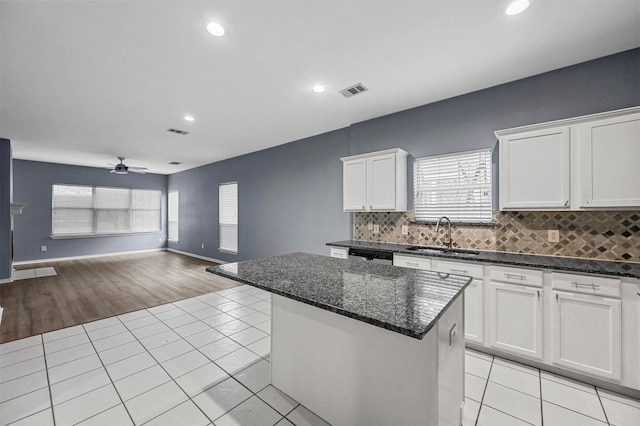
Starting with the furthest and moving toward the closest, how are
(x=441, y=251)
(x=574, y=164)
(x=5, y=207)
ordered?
(x=5, y=207), (x=441, y=251), (x=574, y=164)

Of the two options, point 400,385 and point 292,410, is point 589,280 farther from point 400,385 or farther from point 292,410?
point 292,410

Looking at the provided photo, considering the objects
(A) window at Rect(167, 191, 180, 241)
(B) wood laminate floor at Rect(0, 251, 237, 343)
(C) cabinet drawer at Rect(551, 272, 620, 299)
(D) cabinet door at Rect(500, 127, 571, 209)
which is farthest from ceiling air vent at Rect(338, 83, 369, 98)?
(A) window at Rect(167, 191, 180, 241)

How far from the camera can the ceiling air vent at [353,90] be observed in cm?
306

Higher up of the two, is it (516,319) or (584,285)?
(584,285)

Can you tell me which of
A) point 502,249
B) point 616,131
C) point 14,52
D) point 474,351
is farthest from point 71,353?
point 616,131

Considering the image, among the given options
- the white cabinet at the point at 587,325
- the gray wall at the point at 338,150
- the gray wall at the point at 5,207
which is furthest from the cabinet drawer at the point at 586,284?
the gray wall at the point at 5,207

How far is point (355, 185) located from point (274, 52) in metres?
2.02

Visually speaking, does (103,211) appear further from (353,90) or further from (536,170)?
(536,170)

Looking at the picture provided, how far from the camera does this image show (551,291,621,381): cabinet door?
2.03 metres

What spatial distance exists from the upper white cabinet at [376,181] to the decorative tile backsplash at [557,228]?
42cm

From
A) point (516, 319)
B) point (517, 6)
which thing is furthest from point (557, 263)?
point (517, 6)

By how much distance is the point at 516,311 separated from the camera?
241 centimetres

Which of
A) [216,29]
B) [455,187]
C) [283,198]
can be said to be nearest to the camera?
[216,29]

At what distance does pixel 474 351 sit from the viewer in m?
2.73
